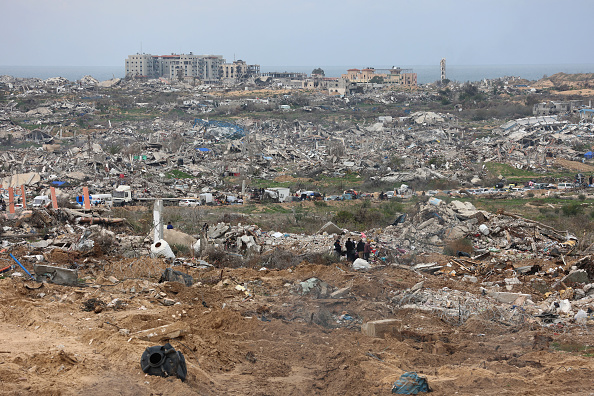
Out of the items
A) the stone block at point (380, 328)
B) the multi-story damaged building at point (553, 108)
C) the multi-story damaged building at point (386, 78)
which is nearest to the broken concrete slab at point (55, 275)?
the stone block at point (380, 328)

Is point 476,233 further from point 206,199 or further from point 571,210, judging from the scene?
point 206,199

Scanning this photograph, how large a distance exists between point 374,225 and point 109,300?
341 inches

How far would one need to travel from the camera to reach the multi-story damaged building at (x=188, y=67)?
87.6 meters

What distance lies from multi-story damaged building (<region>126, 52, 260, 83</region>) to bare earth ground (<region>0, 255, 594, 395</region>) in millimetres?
→ 78051

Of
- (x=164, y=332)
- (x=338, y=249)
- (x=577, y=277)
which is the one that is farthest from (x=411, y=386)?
(x=338, y=249)

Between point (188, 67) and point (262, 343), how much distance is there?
8720cm

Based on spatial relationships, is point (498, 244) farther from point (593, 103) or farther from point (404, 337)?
point (593, 103)

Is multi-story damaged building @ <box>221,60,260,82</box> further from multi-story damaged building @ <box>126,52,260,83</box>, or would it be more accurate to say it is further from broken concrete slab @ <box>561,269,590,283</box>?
broken concrete slab @ <box>561,269,590,283</box>

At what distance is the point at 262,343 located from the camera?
670 centimetres

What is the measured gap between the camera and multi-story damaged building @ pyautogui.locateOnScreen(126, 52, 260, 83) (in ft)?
287

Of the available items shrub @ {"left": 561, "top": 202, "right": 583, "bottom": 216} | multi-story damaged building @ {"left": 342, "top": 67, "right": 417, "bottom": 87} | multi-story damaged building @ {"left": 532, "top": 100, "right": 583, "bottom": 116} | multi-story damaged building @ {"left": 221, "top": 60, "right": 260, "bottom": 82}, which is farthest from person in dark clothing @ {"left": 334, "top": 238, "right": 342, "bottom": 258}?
multi-story damaged building @ {"left": 221, "top": 60, "right": 260, "bottom": 82}

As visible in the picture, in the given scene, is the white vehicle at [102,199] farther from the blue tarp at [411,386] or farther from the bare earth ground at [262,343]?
the blue tarp at [411,386]

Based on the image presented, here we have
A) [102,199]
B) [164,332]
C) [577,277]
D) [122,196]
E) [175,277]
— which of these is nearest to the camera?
[164,332]

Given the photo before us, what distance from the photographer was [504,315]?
774 centimetres
